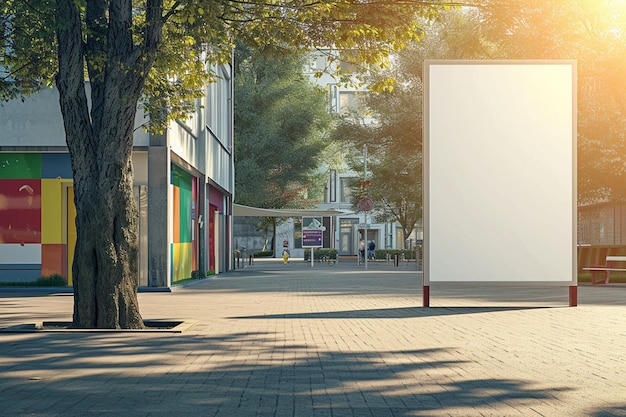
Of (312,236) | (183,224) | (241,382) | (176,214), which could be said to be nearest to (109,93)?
(241,382)

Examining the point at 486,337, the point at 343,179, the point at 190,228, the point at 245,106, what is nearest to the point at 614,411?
the point at 486,337

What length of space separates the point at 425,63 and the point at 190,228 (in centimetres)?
1361

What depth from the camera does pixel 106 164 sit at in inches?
511

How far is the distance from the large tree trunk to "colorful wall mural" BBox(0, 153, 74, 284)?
1063cm

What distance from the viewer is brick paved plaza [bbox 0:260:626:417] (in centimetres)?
706

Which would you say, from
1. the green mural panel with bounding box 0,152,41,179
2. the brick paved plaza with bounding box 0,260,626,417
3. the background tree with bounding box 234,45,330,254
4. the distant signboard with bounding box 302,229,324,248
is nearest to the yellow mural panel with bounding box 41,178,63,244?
the green mural panel with bounding box 0,152,41,179

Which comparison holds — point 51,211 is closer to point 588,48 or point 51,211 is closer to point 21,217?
point 21,217

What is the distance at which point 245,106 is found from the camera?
172ft

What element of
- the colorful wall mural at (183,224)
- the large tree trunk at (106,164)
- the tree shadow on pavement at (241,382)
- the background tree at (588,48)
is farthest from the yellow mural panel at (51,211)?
the background tree at (588,48)

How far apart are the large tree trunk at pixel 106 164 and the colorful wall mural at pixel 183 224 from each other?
36.5 feet

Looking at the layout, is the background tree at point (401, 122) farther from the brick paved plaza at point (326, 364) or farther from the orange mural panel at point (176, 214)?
the brick paved plaza at point (326, 364)

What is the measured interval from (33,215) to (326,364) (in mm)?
15531

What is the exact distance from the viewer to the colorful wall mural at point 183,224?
2609 centimetres

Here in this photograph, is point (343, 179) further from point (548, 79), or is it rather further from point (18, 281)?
point (548, 79)
